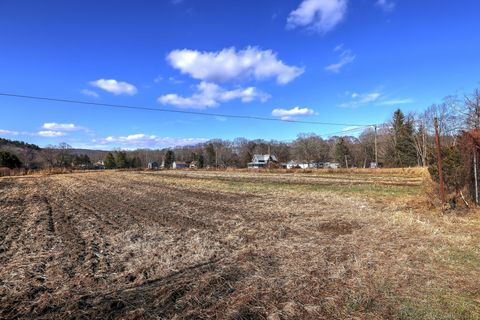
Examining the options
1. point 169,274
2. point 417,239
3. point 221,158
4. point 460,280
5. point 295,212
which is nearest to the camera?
point 460,280

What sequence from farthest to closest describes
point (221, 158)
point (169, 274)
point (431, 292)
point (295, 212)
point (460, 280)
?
point (221, 158)
point (295, 212)
point (169, 274)
point (460, 280)
point (431, 292)

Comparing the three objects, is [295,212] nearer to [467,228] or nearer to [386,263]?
[467,228]

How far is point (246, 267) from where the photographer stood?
5.52 metres

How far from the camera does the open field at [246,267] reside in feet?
13.1

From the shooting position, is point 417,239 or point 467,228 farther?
point 467,228

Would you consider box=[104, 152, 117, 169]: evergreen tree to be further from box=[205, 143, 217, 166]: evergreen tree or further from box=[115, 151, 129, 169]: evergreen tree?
box=[205, 143, 217, 166]: evergreen tree

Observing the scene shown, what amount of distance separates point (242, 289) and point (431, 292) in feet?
8.37

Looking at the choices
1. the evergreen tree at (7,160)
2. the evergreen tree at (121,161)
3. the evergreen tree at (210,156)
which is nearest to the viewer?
the evergreen tree at (7,160)

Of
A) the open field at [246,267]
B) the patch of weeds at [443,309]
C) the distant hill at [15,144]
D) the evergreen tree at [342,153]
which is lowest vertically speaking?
the patch of weeds at [443,309]

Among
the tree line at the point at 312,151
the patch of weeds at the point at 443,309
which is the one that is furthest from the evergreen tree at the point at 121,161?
the patch of weeds at the point at 443,309

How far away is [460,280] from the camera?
476 cm

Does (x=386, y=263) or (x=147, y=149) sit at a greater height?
(x=147, y=149)

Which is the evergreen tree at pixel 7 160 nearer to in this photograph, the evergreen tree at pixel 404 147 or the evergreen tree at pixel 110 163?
the evergreen tree at pixel 110 163

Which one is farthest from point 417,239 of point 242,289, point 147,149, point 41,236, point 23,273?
point 147,149
